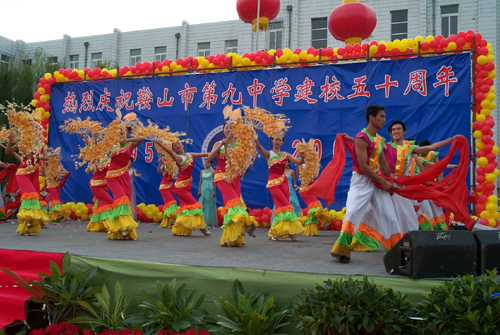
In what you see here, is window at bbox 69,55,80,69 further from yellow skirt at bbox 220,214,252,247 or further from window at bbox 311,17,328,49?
yellow skirt at bbox 220,214,252,247

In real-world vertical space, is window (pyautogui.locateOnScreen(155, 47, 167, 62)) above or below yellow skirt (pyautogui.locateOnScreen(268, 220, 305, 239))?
above

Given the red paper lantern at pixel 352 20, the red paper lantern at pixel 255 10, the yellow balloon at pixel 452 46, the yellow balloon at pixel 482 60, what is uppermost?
the red paper lantern at pixel 255 10

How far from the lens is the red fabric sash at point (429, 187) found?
13.7 feet

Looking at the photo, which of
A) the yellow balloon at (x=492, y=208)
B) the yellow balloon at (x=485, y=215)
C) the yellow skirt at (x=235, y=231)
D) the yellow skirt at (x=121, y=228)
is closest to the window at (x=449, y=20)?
the yellow balloon at (x=492, y=208)

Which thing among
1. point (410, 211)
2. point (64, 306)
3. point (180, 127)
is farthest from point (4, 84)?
point (410, 211)

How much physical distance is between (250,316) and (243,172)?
9.55 feet

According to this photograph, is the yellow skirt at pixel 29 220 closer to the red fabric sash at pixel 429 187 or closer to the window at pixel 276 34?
the red fabric sash at pixel 429 187

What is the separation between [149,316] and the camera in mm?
3145

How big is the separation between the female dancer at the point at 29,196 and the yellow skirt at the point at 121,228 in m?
1.42

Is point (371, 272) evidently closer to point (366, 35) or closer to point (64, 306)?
point (64, 306)

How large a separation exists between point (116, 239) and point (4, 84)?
11899 millimetres

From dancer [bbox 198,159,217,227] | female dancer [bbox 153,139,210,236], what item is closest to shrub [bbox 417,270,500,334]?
female dancer [bbox 153,139,210,236]

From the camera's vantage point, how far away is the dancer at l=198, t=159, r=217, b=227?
9586 millimetres

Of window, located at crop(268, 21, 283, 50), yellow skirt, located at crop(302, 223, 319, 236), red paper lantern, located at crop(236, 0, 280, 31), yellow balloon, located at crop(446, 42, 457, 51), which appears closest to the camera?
yellow skirt, located at crop(302, 223, 319, 236)
